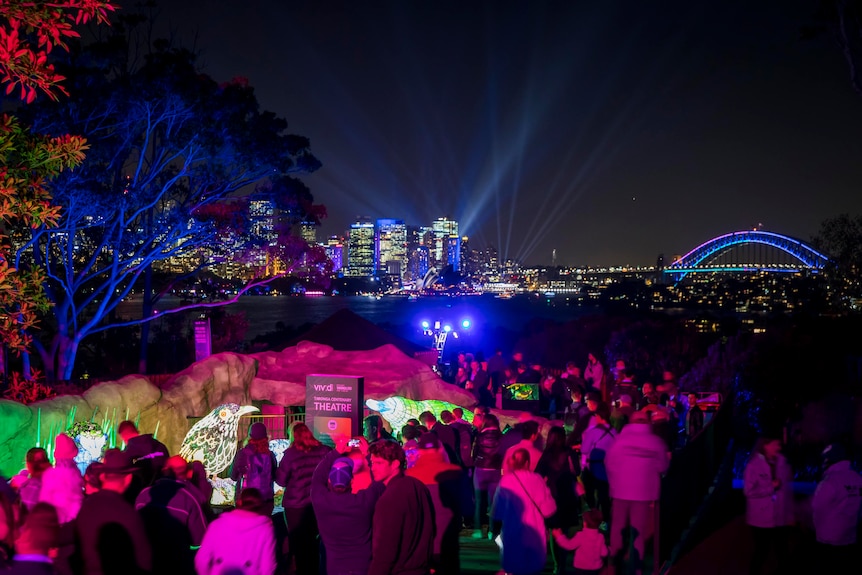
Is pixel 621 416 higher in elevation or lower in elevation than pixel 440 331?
lower

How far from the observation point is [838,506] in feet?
22.8

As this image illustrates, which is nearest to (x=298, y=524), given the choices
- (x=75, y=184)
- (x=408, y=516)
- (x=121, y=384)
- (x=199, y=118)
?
(x=408, y=516)

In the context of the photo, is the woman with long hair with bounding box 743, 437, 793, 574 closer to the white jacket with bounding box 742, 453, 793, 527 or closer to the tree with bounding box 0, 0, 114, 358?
the white jacket with bounding box 742, 453, 793, 527

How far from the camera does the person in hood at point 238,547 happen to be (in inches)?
200

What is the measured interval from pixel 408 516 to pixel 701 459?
20.6ft

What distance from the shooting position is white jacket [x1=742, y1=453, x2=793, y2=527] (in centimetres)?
739

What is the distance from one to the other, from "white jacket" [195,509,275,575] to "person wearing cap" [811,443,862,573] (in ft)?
15.1

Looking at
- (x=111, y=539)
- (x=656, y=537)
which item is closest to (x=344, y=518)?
(x=111, y=539)

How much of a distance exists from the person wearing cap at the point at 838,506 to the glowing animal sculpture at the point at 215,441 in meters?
7.71

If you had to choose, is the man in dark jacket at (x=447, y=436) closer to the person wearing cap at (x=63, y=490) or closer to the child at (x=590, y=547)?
the child at (x=590, y=547)

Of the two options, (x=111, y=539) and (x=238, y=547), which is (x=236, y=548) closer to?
(x=238, y=547)

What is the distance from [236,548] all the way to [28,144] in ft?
21.3

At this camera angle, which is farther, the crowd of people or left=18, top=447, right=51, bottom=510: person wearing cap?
left=18, top=447, right=51, bottom=510: person wearing cap

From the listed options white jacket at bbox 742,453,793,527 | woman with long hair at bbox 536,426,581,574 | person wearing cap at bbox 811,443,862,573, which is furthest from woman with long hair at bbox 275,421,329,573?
person wearing cap at bbox 811,443,862,573
